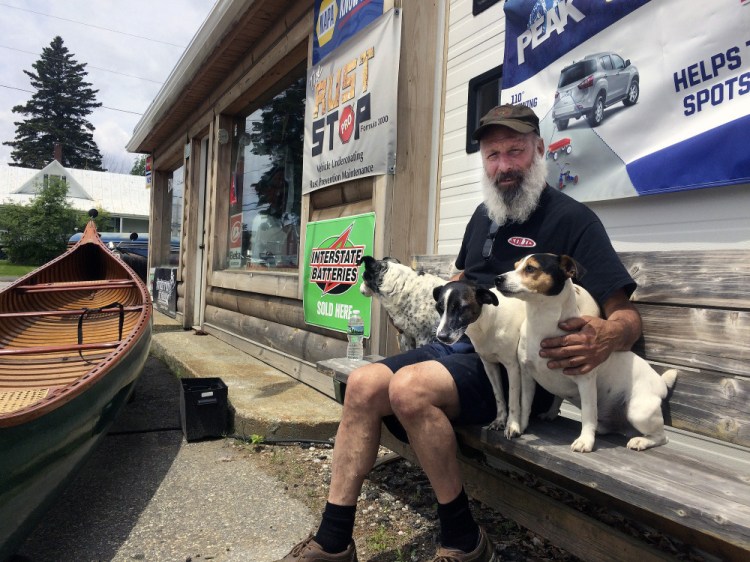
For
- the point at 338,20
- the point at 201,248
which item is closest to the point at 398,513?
the point at 338,20

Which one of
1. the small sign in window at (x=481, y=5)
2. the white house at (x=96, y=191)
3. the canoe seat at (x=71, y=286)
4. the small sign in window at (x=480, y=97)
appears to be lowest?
the canoe seat at (x=71, y=286)

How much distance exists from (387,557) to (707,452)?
135cm

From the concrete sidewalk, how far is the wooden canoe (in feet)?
2.50

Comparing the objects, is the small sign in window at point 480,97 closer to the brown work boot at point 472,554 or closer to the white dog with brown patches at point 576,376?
the white dog with brown patches at point 576,376

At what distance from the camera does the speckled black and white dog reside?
9.32 feet

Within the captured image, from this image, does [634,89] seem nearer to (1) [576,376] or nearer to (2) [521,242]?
(2) [521,242]

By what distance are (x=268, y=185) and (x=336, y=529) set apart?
5.43 m

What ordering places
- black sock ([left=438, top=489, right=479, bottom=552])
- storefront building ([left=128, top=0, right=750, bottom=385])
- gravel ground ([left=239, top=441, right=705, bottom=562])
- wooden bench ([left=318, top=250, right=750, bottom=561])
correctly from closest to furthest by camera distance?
wooden bench ([left=318, top=250, right=750, bottom=561])
black sock ([left=438, top=489, right=479, bottom=552])
gravel ground ([left=239, top=441, right=705, bottom=562])
storefront building ([left=128, top=0, right=750, bottom=385])

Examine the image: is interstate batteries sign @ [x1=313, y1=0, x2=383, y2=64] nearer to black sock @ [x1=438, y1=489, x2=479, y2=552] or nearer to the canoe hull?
the canoe hull

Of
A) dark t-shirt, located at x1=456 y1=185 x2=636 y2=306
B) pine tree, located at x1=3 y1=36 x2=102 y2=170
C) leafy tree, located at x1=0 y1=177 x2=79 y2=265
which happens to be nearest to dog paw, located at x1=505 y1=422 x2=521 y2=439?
dark t-shirt, located at x1=456 y1=185 x2=636 y2=306

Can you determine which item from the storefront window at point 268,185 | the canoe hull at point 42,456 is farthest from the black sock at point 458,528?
the storefront window at point 268,185

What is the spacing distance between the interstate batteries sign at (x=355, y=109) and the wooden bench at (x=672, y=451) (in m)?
2.18

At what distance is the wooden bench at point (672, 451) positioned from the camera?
50.4 inches

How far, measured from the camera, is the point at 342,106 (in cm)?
435
